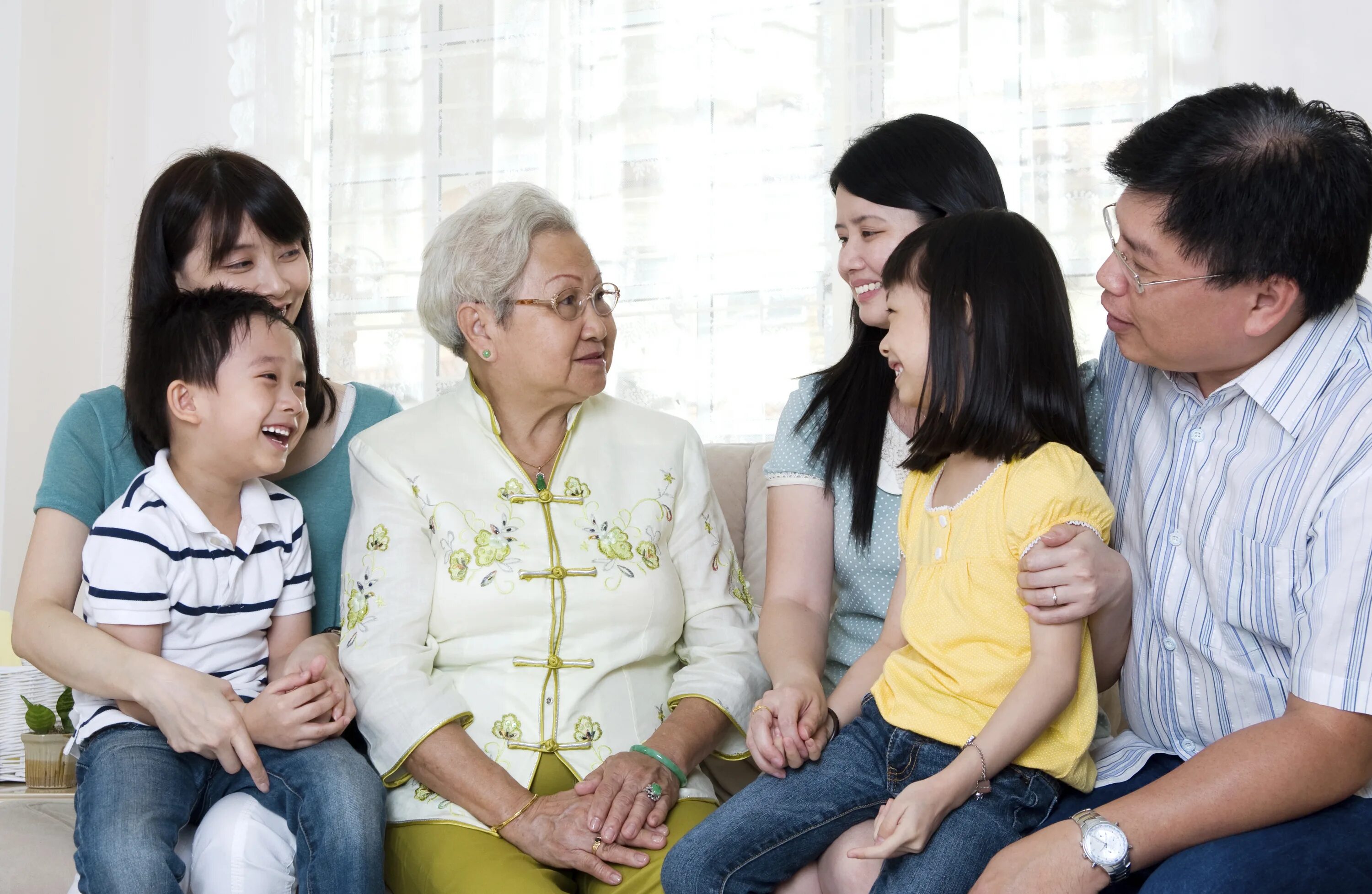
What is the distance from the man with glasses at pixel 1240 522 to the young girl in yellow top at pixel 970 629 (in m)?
0.08

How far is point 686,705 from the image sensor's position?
1.79 metres

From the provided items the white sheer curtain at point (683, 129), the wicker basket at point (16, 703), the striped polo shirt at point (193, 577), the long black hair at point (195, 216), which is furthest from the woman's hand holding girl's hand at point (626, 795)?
the white sheer curtain at point (683, 129)

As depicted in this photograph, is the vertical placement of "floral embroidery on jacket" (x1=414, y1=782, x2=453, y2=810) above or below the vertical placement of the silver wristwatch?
below

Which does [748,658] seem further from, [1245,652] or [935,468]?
[1245,652]

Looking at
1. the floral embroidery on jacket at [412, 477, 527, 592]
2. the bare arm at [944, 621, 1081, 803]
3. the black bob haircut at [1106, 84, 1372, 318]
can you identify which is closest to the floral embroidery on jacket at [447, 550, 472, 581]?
the floral embroidery on jacket at [412, 477, 527, 592]

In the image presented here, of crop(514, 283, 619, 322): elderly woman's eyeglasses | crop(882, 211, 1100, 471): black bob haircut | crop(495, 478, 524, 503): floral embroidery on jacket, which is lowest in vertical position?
crop(495, 478, 524, 503): floral embroidery on jacket

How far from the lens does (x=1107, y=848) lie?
131 cm

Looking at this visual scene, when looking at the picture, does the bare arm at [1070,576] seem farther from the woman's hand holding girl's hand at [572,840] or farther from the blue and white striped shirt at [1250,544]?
the woman's hand holding girl's hand at [572,840]

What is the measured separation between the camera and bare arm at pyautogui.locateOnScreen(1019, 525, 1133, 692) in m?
1.38

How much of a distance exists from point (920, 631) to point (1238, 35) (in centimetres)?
269

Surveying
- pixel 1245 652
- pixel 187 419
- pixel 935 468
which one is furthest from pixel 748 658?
pixel 187 419

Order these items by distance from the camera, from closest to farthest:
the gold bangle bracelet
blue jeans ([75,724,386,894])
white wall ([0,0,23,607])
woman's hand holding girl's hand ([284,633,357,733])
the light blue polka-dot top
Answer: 1. blue jeans ([75,724,386,894])
2. the gold bangle bracelet
3. woman's hand holding girl's hand ([284,633,357,733])
4. the light blue polka-dot top
5. white wall ([0,0,23,607])

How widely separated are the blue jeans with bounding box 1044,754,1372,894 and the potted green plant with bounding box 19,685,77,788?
1.70m

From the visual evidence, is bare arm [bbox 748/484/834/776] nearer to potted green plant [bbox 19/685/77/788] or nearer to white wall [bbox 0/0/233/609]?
potted green plant [bbox 19/685/77/788]
